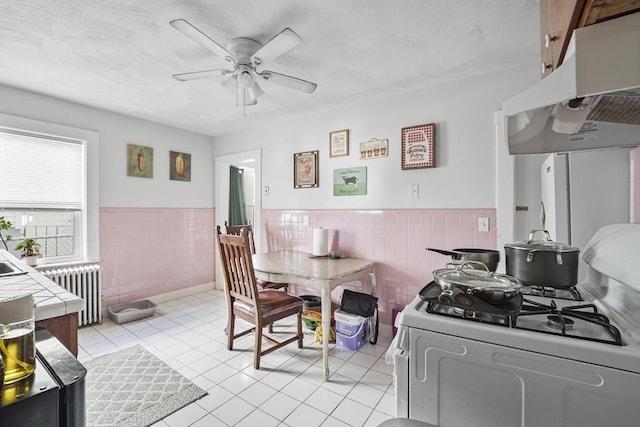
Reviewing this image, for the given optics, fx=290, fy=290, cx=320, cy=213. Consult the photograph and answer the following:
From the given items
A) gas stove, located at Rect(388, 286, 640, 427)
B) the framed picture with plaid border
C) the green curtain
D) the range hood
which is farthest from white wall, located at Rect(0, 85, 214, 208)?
the range hood

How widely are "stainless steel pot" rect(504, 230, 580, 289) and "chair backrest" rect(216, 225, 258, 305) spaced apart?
1.61m

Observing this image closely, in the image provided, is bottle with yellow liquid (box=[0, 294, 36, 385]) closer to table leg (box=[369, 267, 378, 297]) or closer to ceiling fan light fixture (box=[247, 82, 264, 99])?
ceiling fan light fixture (box=[247, 82, 264, 99])

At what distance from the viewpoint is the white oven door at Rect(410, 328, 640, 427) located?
67 centimetres

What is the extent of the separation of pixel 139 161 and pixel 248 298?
2.31 metres

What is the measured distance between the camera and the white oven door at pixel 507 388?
26.5 inches

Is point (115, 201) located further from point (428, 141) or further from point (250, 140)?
point (428, 141)

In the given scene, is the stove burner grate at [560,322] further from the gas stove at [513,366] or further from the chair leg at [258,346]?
the chair leg at [258,346]

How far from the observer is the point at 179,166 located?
380 cm

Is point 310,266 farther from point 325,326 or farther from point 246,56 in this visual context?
point 246,56

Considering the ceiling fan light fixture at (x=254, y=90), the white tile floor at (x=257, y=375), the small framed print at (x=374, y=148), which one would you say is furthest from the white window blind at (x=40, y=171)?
the small framed print at (x=374, y=148)

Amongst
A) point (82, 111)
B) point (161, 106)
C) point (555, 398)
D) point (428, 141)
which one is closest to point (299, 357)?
point (555, 398)

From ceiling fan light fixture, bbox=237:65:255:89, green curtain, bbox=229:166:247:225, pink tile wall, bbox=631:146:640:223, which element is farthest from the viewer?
green curtain, bbox=229:166:247:225

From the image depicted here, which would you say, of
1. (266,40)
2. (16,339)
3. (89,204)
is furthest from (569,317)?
(89,204)

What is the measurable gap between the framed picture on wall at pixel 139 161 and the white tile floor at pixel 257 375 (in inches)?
64.7
